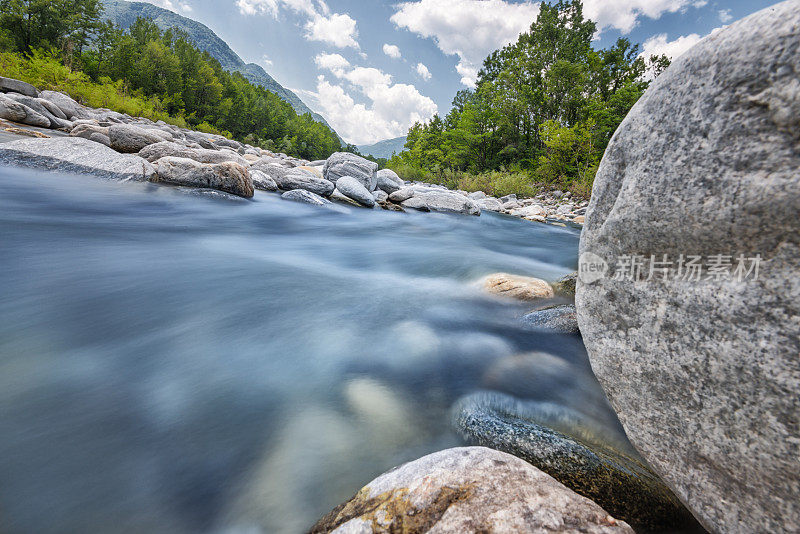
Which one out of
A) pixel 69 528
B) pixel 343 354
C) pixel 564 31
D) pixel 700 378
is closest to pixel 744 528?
pixel 700 378

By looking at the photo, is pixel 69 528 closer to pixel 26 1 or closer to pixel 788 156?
pixel 788 156

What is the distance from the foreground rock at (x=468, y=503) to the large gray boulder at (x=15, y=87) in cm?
2291

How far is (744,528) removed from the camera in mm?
1005

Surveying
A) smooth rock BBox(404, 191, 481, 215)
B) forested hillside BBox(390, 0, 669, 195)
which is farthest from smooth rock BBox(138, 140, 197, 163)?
forested hillside BBox(390, 0, 669, 195)

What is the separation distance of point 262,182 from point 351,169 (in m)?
3.33

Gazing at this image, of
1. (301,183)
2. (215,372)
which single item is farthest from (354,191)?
(215,372)

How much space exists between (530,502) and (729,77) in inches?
56.9

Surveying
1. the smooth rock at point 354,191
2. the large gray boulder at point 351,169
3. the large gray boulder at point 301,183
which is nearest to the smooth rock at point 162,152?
the large gray boulder at point 301,183

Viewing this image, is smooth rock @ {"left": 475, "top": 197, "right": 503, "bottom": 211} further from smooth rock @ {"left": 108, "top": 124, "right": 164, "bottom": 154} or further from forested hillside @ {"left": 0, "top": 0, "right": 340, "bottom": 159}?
forested hillside @ {"left": 0, "top": 0, "right": 340, "bottom": 159}

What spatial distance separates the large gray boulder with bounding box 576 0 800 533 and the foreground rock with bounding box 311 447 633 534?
1.27 ft

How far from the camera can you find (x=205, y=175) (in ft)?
24.3

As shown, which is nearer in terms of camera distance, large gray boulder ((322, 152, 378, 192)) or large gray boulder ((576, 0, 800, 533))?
large gray boulder ((576, 0, 800, 533))

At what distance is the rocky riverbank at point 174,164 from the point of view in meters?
6.71

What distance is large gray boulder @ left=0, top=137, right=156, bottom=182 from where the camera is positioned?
622 cm
